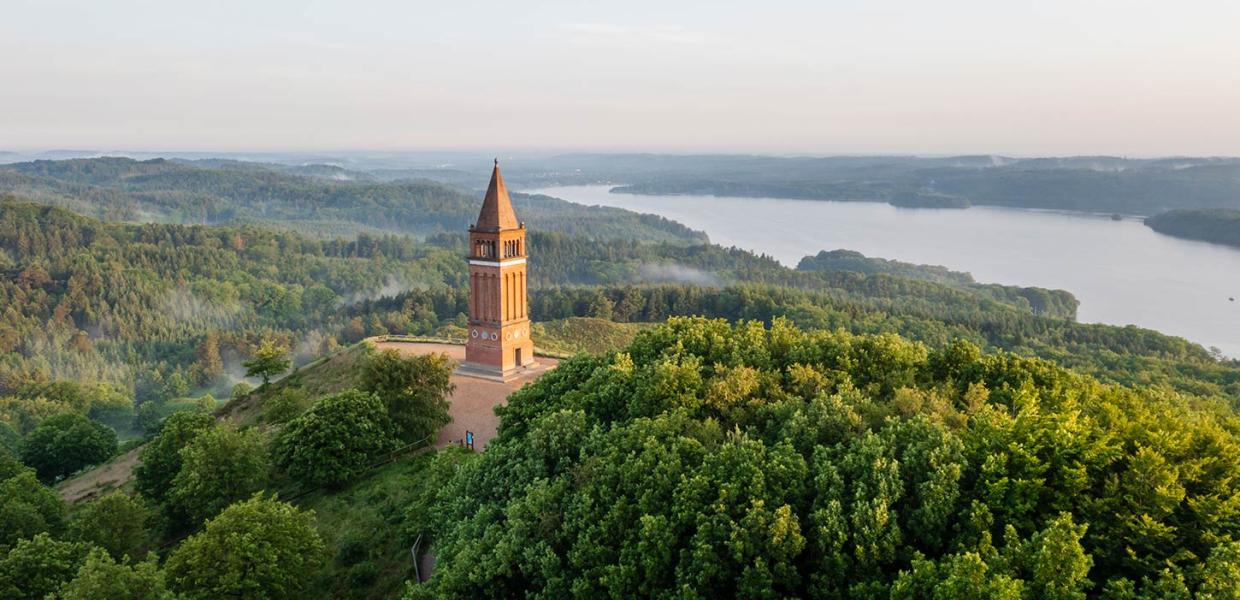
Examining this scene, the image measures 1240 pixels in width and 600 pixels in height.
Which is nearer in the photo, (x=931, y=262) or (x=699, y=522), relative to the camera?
(x=699, y=522)

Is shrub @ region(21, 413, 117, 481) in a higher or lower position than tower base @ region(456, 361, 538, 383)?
lower

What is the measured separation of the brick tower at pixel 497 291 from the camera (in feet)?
124

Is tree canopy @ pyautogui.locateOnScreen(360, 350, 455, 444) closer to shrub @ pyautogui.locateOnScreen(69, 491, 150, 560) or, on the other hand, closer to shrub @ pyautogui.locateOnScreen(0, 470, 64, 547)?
shrub @ pyautogui.locateOnScreen(69, 491, 150, 560)

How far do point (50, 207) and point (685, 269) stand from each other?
399 feet

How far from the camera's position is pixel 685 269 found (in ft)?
482

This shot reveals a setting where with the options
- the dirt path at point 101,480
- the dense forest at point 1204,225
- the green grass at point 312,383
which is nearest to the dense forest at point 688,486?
the green grass at point 312,383

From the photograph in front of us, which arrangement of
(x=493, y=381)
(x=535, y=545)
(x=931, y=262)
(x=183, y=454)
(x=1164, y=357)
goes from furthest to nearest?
(x=931, y=262), (x=1164, y=357), (x=493, y=381), (x=183, y=454), (x=535, y=545)

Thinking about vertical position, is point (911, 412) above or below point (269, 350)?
above

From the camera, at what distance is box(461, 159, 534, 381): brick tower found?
124 feet

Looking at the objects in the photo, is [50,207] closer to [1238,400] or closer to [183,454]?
[183,454]

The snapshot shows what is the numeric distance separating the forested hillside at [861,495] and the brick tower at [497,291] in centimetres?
1878

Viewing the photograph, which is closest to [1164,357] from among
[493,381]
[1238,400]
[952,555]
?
[1238,400]

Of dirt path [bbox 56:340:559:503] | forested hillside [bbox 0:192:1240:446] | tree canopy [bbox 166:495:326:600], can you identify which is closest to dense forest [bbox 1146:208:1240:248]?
forested hillside [bbox 0:192:1240:446]

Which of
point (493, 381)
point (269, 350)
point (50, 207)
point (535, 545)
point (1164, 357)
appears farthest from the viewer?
point (50, 207)
